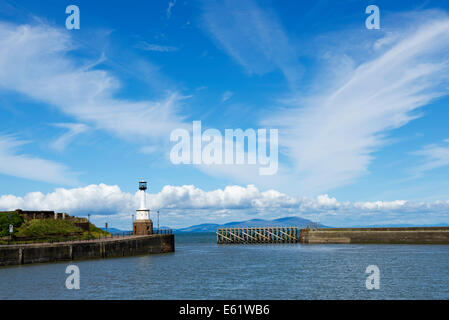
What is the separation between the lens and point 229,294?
33.9m

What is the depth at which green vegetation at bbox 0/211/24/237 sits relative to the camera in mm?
63812

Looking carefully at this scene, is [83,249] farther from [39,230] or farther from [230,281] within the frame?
[230,281]

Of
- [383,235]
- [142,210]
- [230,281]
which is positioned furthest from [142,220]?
[383,235]

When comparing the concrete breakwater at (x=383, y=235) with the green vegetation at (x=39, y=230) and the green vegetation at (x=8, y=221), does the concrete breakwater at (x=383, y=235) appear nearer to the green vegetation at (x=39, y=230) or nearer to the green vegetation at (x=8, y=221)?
the green vegetation at (x=39, y=230)

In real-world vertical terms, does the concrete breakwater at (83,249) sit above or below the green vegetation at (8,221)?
below

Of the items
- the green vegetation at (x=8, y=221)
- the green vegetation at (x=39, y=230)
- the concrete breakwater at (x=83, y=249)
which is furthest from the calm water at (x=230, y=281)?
the green vegetation at (x=8, y=221)

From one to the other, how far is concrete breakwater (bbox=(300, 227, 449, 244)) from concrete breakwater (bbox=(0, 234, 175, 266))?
4259 centimetres

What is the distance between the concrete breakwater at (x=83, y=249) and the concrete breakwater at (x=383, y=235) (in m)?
42.6

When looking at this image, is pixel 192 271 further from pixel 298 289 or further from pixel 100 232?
pixel 100 232

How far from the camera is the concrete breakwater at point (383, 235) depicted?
301 ft

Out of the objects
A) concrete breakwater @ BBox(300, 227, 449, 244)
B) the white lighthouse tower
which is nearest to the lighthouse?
the white lighthouse tower

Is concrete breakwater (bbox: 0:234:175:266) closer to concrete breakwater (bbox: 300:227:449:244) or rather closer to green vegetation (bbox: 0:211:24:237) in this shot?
green vegetation (bbox: 0:211:24:237)

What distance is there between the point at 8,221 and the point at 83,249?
14870 mm
